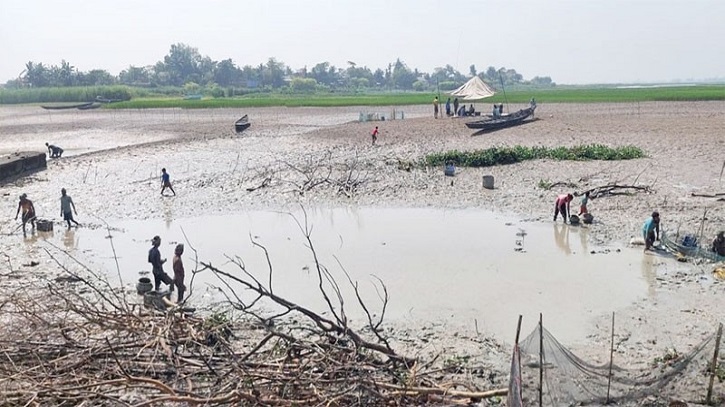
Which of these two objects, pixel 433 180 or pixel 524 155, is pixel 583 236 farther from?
pixel 524 155

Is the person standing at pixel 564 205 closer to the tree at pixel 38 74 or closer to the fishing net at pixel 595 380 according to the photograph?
the fishing net at pixel 595 380

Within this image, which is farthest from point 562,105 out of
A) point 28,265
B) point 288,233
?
point 28,265

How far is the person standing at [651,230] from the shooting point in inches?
495

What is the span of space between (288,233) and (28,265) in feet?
19.4

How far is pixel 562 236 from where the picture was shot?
1459cm

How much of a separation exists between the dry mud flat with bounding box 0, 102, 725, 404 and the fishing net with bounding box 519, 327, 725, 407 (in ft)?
4.79

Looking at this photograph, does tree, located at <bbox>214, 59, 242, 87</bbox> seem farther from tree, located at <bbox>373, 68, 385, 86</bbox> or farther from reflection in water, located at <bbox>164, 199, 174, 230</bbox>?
reflection in water, located at <bbox>164, 199, 174, 230</bbox>

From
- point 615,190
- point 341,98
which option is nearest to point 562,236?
point 615,190

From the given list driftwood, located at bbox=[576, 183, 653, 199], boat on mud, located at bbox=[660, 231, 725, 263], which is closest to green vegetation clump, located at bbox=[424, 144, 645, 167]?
driftwood, located at bbox=[576, 183, 653, 199]

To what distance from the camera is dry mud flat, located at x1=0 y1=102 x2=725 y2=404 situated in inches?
392

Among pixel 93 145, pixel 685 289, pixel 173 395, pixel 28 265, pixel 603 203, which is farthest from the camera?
pixel 93 145

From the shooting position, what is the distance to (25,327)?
8.06 m

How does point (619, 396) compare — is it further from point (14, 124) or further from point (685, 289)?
point (14, 124)

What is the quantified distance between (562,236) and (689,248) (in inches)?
115
